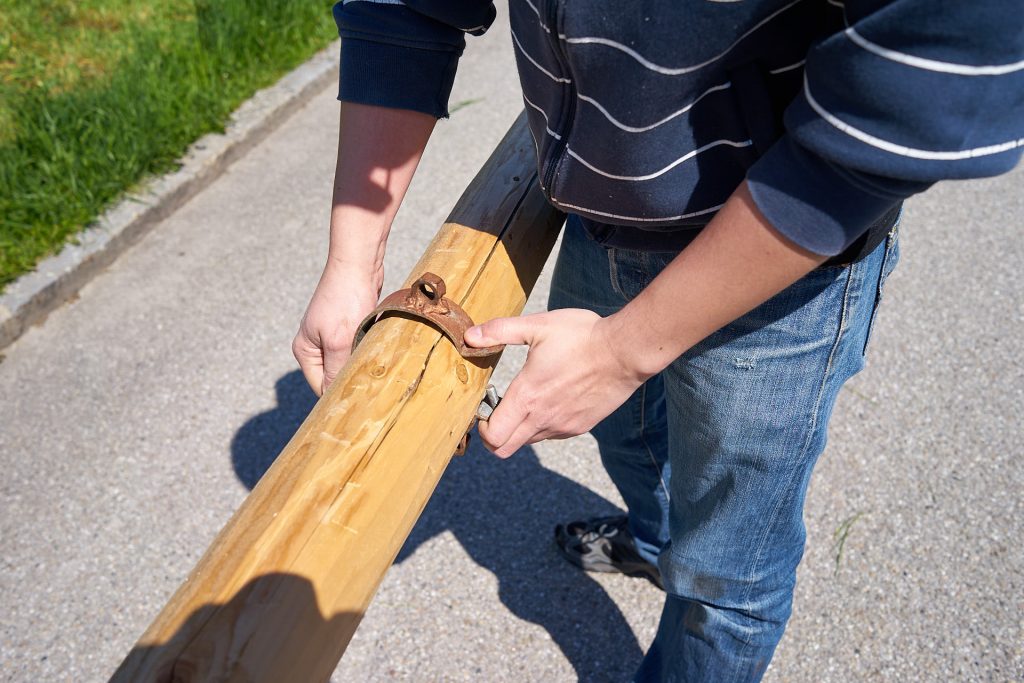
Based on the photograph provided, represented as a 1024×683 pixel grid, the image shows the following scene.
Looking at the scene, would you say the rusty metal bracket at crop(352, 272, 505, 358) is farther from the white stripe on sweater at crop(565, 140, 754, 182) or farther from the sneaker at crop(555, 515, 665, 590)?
the sneaker at crop(555, 515, 665, 590)

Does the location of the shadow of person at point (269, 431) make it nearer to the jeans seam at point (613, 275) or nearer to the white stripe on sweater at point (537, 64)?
the jeans seam at point (613, 275)

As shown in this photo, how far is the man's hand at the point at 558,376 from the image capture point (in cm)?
111

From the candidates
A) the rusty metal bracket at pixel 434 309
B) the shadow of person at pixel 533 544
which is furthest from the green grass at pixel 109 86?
the rusty metal bracket at pixel 434 309

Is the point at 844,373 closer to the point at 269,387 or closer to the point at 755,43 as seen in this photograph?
the point at 755,43

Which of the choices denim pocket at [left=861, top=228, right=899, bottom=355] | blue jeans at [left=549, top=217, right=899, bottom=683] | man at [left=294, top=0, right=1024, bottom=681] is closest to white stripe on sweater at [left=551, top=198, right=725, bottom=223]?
man at [left=294, top=0, right=1024, bottom=681]

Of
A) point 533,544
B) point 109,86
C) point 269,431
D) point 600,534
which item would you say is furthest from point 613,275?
point 109,86

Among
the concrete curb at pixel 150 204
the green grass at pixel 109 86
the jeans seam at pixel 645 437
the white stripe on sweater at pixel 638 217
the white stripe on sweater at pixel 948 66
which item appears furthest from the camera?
the green grass at pixel 109 86

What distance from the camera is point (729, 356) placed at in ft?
4.10

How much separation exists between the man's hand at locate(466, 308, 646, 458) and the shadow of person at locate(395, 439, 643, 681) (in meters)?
1.26

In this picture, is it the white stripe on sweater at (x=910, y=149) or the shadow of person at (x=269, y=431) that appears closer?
the white stripe on sweater at (x=910, y=149)

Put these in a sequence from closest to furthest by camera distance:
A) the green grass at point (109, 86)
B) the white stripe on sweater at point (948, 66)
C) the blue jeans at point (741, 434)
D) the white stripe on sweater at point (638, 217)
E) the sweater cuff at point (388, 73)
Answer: the white stripe on sweater at point (948, 66) → the white stripe on sweater at point (638, 217) → the blue jeans at point (741, 434) → the sweater cuff at point (388, 73) → the green grass at point (109, 86)

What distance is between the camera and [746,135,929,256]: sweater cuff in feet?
2.94

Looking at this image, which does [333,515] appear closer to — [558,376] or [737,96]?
[558,376]

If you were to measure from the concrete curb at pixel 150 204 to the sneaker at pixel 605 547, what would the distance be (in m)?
2.09
